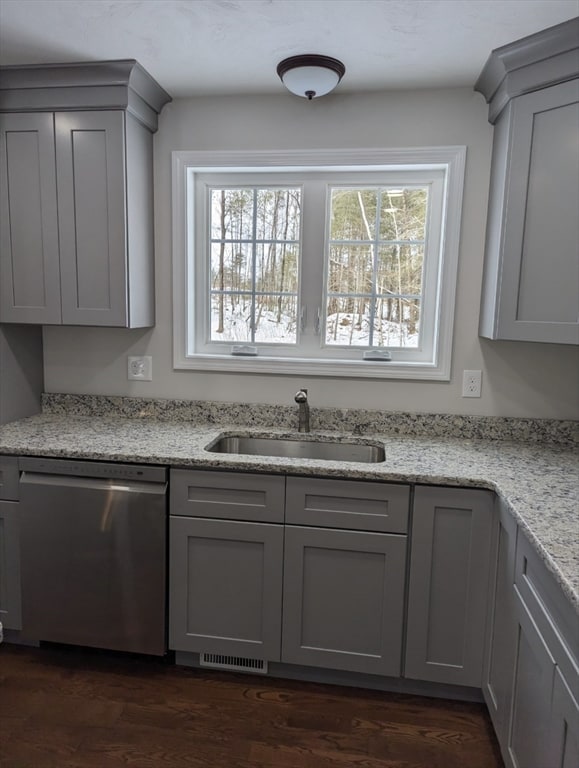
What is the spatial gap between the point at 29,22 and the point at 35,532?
1819mm

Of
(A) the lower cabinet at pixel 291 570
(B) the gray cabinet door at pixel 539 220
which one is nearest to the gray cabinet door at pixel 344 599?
(A) the lower cabinet at pixel 291 570

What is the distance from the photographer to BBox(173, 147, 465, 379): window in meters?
2.32

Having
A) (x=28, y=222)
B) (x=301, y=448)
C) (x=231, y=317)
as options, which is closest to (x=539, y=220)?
(x=301, y=448)

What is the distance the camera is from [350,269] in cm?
242

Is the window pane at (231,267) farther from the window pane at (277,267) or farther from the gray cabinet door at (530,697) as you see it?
the gray cabinet door at (530,697)

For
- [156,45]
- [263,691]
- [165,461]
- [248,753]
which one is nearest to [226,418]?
[165,461]

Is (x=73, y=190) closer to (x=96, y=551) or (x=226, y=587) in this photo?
(x=96, y=551)

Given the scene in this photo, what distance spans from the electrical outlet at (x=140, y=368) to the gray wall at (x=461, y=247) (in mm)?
35

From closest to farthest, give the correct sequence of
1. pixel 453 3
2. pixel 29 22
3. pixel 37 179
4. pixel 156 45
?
pixel 453 3 < pixel 29 22 < pixel 156 45 < pixel 37 179

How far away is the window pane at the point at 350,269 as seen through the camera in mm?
2404

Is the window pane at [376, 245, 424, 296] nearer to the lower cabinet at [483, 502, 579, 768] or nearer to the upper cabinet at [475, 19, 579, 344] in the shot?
the upper cabinet at [475, 19, 579, 344]

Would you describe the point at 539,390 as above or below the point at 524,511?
above

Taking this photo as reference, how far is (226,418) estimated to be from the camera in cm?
244

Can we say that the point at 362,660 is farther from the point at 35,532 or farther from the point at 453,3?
the point at 453,3
